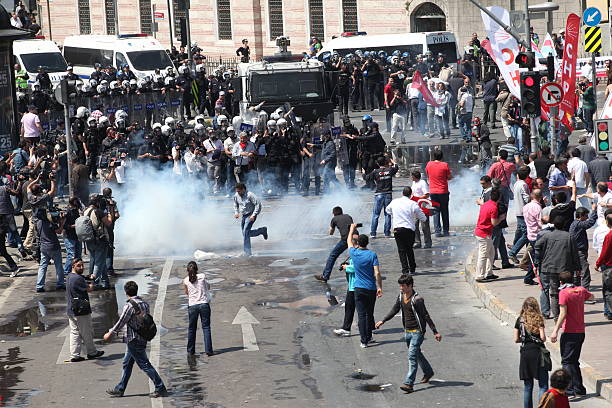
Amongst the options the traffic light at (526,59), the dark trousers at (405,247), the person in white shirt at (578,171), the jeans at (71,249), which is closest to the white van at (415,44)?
the traffic light at (526,59)

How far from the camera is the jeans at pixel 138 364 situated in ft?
47.5

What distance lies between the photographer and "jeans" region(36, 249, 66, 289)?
20.5 m

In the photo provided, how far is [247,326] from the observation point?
→ 694 inches

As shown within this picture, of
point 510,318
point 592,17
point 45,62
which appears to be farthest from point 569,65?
point 45,62

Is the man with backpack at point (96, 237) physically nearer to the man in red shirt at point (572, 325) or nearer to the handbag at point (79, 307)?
the handbag at point (79, 307)

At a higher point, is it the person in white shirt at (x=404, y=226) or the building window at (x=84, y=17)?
the building window at (x=84, y=17)

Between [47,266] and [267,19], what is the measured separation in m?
39.8

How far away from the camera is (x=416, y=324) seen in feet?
47.4

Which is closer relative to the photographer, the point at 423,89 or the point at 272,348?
the point at 272,348

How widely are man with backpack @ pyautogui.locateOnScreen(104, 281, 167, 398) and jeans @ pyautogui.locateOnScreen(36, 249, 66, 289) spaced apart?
6.20 metres

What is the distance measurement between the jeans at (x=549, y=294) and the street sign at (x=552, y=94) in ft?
26.2

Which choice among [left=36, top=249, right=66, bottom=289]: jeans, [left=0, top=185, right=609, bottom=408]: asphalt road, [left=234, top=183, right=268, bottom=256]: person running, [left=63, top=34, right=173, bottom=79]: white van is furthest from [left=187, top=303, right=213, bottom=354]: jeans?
[left=63, top=34, right=173, bottom=79]: white van

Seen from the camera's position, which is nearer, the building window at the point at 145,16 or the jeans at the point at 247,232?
the jeans at the point at 247,232

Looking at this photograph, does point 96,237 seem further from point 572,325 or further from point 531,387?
point 531,387
